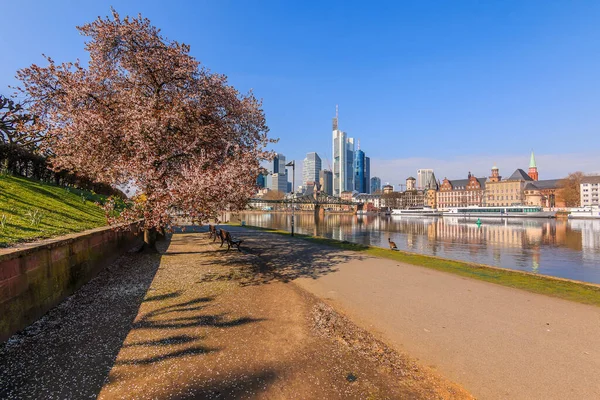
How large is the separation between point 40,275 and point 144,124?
21.5 ft

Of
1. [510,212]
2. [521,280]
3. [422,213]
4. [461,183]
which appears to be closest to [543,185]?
[461,183]

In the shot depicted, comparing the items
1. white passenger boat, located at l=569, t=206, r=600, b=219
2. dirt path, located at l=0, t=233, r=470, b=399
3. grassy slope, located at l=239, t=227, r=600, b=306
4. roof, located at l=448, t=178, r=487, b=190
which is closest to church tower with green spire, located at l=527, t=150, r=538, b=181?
roof, located at l=448, t=178, r=487, b=190

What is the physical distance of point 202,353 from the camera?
206 inches

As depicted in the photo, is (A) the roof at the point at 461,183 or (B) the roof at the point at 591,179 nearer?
(B) the roof at the point at 591,179

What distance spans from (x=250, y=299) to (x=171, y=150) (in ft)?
25.3

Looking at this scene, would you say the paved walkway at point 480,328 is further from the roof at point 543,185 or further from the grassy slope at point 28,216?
the roof at point 543,185

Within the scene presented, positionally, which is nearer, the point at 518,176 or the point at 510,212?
the point at 510,212

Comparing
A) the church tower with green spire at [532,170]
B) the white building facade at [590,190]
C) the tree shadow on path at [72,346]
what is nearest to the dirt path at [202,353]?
the tree shadow on path at [72,346]

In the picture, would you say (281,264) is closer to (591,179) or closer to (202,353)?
(202,353)

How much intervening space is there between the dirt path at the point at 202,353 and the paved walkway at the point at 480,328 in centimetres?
62

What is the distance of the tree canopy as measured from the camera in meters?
11.5

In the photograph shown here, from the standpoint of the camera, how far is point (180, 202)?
36.3 feet

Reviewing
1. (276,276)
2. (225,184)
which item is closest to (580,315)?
(276,276)

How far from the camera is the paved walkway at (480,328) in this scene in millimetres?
4695
